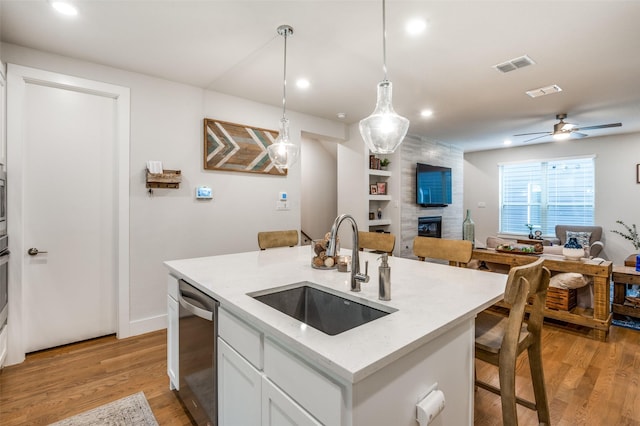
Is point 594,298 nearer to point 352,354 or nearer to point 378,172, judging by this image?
point 378,172

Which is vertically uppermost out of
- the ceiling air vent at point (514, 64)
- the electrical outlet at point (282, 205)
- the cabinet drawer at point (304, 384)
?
the ceiling air vent at point (514, 64)

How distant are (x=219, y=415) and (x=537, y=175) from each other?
25.2 ft

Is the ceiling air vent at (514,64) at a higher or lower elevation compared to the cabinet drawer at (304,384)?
higher

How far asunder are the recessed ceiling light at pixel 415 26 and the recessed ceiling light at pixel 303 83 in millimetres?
1211

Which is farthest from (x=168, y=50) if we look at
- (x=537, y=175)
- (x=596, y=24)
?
(x=537, y=175)

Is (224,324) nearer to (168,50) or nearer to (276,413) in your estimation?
(276,413)

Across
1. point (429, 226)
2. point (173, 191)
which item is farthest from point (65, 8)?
point (429, 226)

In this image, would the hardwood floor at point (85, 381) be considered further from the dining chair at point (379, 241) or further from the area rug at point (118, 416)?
the dining chair at point (379, 241)

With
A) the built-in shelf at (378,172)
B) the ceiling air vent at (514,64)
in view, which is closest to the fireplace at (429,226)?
the built-in shelf at (378,172)

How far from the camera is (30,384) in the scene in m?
2.20

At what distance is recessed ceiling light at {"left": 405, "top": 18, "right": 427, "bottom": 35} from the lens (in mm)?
2137

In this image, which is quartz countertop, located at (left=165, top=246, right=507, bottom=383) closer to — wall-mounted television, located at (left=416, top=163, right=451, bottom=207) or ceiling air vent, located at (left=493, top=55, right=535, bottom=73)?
ceiling air vent, located at (left=493, top=55, right=535, bottom=73)

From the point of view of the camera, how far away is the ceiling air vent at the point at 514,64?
2.69 meters

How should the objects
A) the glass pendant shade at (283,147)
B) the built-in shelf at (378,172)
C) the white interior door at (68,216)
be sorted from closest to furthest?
the glass pendant shade at (283,147) < the white interior door at (68,216) < the built-in shelf at (378,172)
